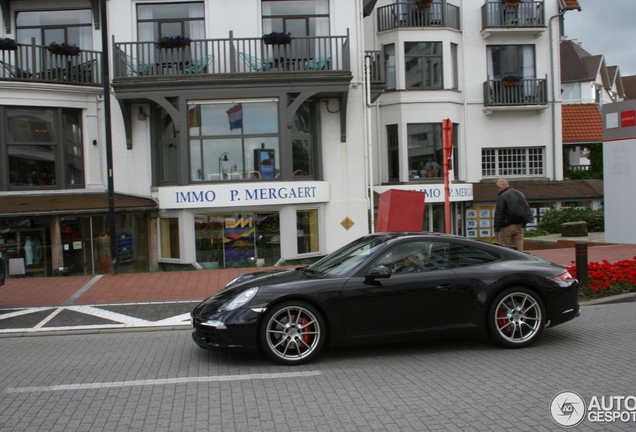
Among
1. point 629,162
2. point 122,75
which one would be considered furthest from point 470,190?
point 122,75

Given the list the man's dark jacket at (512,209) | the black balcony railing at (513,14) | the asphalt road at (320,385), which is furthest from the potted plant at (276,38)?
the asphalt road at (320,385)

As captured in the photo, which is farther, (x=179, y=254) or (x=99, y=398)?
(x=179, y=254)

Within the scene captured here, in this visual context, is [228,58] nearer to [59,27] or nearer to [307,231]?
[59,27]

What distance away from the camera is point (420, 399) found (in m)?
4.76

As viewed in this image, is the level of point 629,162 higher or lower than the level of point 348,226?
higher

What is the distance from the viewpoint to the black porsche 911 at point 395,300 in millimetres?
5840

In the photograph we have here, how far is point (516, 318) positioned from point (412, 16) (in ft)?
56.9

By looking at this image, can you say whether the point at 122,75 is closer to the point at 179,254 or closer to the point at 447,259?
the point at 179,254

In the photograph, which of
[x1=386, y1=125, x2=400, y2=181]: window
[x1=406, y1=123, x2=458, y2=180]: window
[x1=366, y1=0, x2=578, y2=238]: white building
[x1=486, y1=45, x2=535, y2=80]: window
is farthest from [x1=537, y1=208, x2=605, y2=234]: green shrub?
[x1=486, y1=45, x2=535, y2=80]: window

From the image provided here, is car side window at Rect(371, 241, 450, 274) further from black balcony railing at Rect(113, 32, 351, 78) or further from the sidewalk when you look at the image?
black balcony railing at Rect(113, 32, 351, 78)

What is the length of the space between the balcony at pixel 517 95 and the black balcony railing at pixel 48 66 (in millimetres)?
13936

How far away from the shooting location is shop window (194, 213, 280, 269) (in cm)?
1557

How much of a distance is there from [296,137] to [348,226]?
9.39ft

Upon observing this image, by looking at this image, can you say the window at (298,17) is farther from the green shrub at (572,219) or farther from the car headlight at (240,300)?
the car headlight at (240,300)
